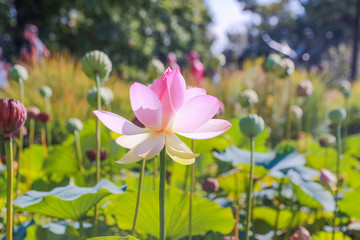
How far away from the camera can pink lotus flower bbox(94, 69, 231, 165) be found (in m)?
0.37

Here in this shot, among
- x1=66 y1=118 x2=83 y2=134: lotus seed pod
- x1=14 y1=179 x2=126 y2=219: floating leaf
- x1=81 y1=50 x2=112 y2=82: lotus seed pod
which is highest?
x1=81 y1=50 x2=112 y2=82: lotus seed pod

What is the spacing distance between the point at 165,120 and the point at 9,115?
0.53 ft

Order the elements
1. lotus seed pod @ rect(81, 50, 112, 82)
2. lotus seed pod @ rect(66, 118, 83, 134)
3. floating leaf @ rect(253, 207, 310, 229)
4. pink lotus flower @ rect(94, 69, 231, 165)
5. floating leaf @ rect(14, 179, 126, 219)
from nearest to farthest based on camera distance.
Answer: pink lotus flower @ rect(94, 69, 231, 165), floating leaf @ rect(14, 179, 126, 219), lotus seed pod @ rect(81, 50, 112, 82), lotus seed pod @ rect(66, 118, 83, 134), floating leaf @ rect(253, 207, 310, 229)

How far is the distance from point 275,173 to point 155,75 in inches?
16.9

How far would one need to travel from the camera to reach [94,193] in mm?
493

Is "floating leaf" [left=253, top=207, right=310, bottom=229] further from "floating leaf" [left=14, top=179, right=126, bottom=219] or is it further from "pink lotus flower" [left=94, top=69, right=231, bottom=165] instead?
"pink lotus flower" [left=94, top=69, right=231, bottom=165]

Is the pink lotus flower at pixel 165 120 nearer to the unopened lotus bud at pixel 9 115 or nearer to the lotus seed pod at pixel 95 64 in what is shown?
the unopened lotus bud at pixel 9 115

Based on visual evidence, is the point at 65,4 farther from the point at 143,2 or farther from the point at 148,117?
the point at 148,117

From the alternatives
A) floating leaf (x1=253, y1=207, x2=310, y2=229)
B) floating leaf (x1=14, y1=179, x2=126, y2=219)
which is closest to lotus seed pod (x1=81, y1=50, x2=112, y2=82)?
floating leaf (x1=14, y1=179, x2=126, y2=219)

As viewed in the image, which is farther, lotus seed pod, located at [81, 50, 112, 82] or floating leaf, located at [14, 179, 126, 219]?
lotus seed pod, located at [81, 50, 112, 82]

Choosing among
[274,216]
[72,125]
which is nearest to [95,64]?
[72,125]

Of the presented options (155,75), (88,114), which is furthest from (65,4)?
(155,75)

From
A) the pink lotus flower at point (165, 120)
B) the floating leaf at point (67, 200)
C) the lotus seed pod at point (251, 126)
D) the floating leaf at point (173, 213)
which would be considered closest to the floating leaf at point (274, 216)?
the floating leaf at point (173, 213)

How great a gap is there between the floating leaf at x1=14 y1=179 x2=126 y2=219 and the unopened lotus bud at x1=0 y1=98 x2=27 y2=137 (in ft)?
0.44
